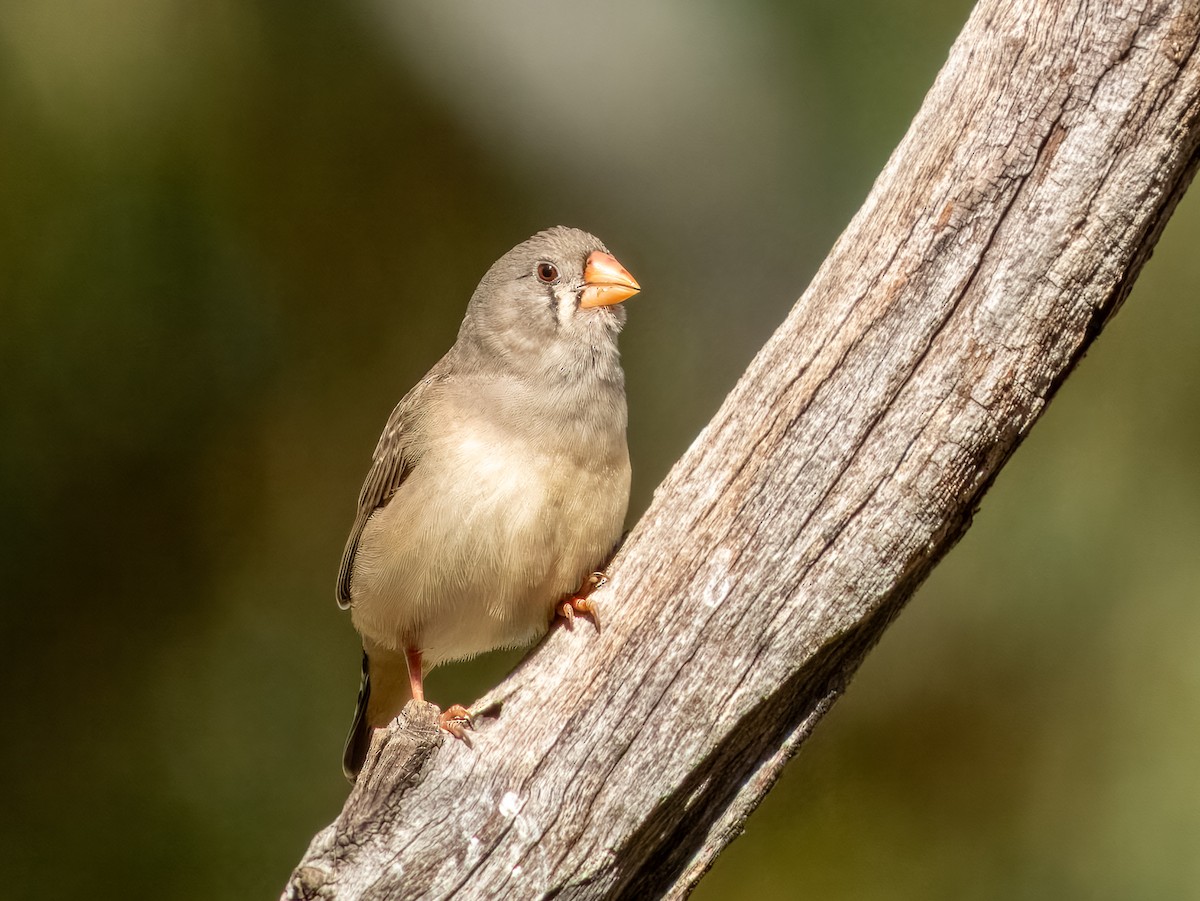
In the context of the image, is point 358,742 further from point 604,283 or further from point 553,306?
point 604,283

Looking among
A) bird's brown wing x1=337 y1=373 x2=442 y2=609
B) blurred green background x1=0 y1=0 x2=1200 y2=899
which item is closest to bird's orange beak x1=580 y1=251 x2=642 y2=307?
bird's brown wing x1=337 y1=373 x2=442 y2=609

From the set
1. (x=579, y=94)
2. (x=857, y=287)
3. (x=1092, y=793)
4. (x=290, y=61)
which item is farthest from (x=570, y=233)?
(x=1092, y=793)

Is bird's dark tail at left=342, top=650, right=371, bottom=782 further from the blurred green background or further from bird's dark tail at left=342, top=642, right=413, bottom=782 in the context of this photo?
the blurred green background

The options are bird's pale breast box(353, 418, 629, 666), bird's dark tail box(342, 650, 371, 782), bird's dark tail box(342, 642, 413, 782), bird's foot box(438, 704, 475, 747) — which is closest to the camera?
bird's foot box(438, 704, 475, 747)

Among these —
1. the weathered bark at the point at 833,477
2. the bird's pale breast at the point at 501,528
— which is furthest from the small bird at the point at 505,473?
the weathered bark at the point at 833,477

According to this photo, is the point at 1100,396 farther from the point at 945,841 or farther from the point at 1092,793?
the point at 945,841

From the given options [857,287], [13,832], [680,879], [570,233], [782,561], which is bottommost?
[13,832]

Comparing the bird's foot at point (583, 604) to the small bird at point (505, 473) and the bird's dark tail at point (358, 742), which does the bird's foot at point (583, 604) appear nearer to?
the small bird at point (505, 473)
